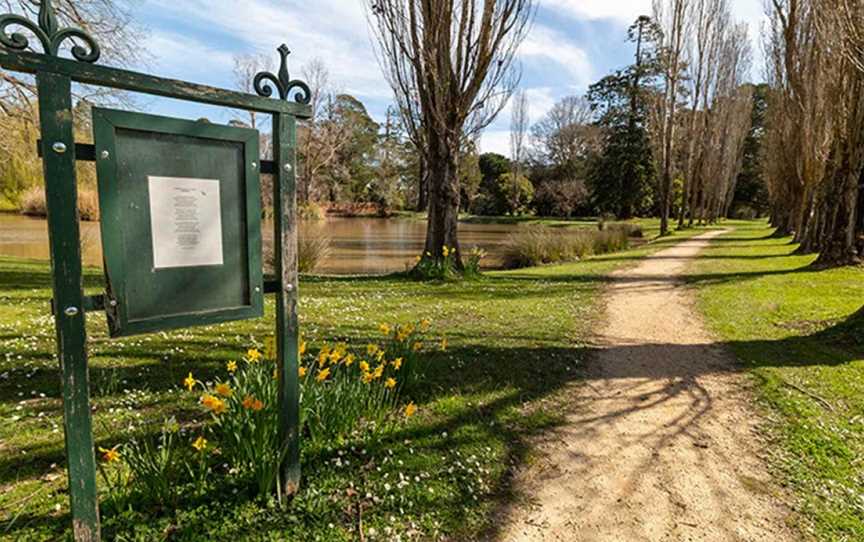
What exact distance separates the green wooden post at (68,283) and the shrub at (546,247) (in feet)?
46.0

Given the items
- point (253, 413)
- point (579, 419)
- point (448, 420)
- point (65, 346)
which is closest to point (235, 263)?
point (65, 346)

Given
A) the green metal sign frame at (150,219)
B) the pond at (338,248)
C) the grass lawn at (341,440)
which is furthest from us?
the pond at (338,248)

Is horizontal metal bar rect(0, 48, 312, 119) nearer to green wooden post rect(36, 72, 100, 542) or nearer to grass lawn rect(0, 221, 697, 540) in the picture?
green wooden post rect(36, 72, 100, 542)

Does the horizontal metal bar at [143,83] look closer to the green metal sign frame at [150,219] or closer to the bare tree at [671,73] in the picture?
the green metal sign frame at [150,219]

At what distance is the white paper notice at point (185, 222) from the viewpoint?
1.83 metres

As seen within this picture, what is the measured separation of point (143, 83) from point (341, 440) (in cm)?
217

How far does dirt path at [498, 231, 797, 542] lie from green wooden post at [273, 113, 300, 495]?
1.16 m

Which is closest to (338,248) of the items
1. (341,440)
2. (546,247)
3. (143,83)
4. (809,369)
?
(546,247)

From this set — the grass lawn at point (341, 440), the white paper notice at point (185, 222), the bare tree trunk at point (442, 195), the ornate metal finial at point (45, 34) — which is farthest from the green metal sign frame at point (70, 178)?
the bare tree trunk at point (442, 195)

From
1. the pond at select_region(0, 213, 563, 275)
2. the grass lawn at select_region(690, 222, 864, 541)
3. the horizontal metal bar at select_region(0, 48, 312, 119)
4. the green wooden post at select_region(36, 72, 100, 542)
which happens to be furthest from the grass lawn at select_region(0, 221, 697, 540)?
the pond at select_region(0, 213, 563, 275)

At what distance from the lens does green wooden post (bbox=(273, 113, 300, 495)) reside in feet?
7.23

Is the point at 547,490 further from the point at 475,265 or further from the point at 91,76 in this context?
the point at 475,265

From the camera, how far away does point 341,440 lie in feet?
9.53

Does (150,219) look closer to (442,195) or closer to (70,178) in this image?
(70,178)
